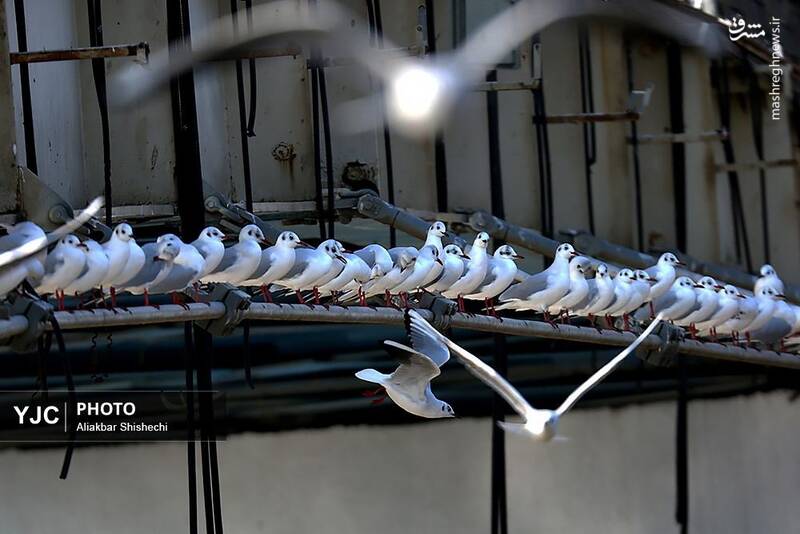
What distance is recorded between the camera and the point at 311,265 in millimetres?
6891

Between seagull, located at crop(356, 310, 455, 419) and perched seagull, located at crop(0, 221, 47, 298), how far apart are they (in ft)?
→ 4.08

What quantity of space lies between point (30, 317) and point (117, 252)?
2.00 ft

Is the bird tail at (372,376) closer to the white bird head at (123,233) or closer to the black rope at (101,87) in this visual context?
the white bird head at (123,233)

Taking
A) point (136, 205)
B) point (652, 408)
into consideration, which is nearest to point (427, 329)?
point (136, 205)

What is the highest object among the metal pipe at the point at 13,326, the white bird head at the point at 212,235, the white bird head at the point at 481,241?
the white bird head at the point at 212,235

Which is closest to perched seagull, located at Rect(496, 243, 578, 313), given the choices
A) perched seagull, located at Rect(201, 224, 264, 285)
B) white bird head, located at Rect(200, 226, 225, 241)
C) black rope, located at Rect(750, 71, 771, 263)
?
perched seagull, located at Rect(201, 224, 264, 285)

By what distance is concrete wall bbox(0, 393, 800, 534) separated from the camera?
916cm

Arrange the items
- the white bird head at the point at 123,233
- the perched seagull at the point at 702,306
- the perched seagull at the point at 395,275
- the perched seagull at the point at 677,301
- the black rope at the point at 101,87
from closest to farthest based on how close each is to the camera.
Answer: the white bird head at the point at 123,233
the black rope at the point at 101,87
the perched seagull at the point at 395,275
the perched seagull at the point at 677,301
the perched seagull at the point at 702,306

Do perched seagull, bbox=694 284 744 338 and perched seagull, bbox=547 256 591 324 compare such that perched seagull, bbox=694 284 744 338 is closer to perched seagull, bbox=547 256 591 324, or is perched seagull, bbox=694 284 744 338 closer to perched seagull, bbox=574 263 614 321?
perched seagull, bbox=574 263 614 321

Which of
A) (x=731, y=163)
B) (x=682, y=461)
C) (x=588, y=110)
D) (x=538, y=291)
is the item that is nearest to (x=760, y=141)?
(x=731, y=163)

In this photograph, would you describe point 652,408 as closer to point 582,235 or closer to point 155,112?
point 582,235

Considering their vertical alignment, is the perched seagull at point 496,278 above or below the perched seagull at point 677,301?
above

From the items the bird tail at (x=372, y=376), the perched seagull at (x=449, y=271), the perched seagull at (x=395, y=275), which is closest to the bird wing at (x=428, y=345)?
the bird tail at (x=372, y=376)

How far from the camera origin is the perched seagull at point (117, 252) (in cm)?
604
